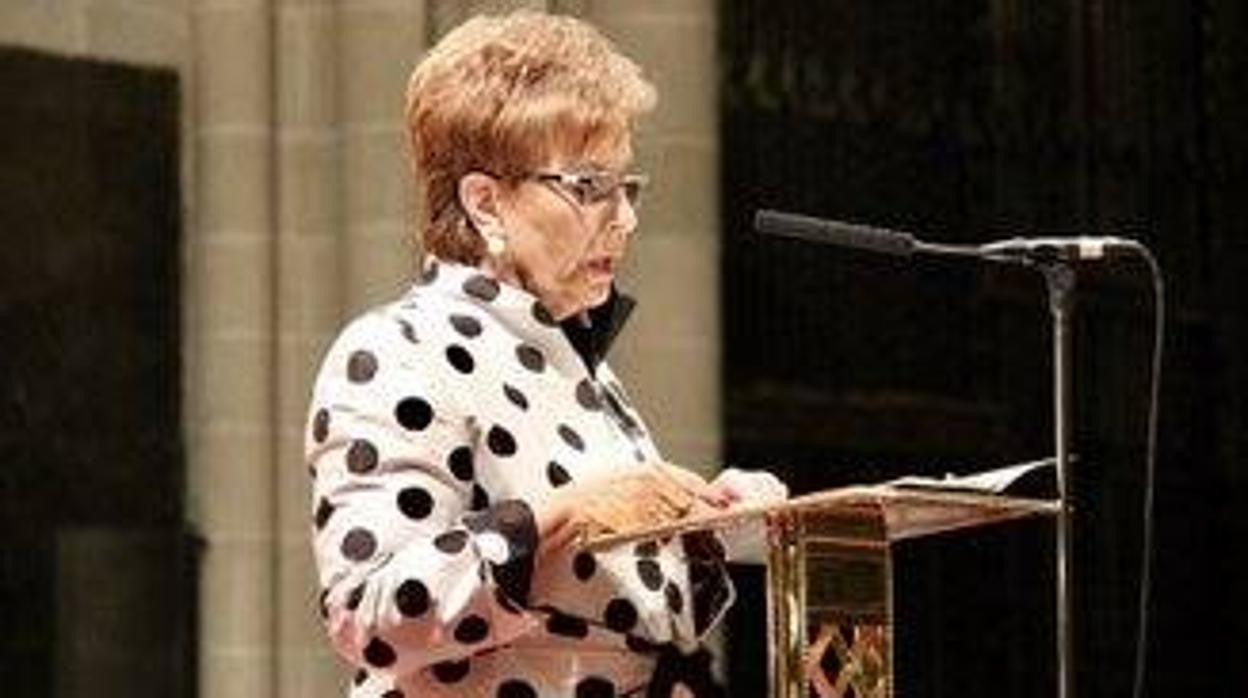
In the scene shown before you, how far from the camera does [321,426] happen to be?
278cm

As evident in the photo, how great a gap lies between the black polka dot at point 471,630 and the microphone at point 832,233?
716 mm

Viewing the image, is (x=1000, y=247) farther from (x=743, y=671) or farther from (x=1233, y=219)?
(x=1233, y=219)

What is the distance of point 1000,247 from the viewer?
142 inches

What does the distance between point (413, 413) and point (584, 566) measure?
0.68 ft

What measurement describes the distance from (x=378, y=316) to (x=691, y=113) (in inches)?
151

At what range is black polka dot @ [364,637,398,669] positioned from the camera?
2.71 m

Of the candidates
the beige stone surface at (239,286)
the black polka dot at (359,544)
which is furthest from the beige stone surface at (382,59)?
the black polka dot at (359,544)

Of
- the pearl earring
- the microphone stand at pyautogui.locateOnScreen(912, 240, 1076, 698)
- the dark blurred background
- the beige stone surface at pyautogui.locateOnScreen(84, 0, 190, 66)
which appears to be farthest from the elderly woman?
the dark blurred background

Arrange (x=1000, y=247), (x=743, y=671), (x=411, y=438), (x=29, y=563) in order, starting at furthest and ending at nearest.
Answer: (x=743, y=671)
(x=29, y=563)
(x=1000, y=247)
(x=411, y=438)

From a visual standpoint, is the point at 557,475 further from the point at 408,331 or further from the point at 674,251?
the point at 674,251

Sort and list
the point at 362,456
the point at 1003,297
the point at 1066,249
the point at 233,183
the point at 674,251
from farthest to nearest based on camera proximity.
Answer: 1. the point at 1003,297
2. the point at 674,251
3. the point at 233,183
4. the point at 1066,249
5. the point at 362,456

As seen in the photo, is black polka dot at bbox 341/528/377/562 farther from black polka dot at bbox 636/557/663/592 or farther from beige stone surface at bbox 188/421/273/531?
beige stone surface at bbox 188/421/273/531

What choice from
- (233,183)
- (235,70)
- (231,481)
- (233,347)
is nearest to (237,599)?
(231,481)

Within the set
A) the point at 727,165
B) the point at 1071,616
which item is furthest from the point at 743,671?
the point at 1071,616
